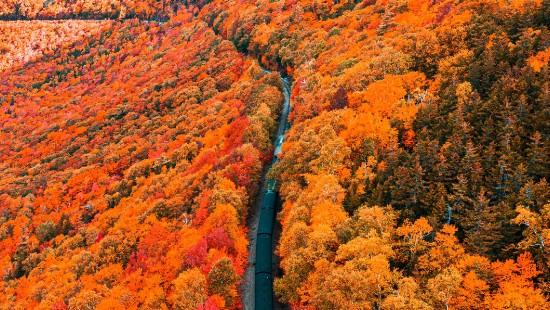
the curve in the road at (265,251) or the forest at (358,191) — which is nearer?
the forest at (358,191)

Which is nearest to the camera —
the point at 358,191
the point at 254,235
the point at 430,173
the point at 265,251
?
the point at 430,173

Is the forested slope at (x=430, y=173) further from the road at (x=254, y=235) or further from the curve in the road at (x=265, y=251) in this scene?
the road at (x=254, y=235)

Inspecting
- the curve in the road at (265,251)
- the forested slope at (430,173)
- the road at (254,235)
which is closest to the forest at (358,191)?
the forested slope at (430,173)

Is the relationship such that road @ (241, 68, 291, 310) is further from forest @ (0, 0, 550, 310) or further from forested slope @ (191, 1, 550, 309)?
forested slope @ (191, 1, 550, 309)

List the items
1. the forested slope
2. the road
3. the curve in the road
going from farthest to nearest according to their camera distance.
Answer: the road
the curve in the road
the forested slope

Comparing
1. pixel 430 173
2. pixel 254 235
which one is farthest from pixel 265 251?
pixel 430 173

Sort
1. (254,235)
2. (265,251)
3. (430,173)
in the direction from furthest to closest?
1. (254,235)
2. (265,251)
3. (430,173)

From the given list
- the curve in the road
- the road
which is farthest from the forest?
the curve in the road

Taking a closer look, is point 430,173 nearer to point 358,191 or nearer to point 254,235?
point 358,191

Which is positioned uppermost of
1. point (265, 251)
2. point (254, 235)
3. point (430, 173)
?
point (430, 173)
